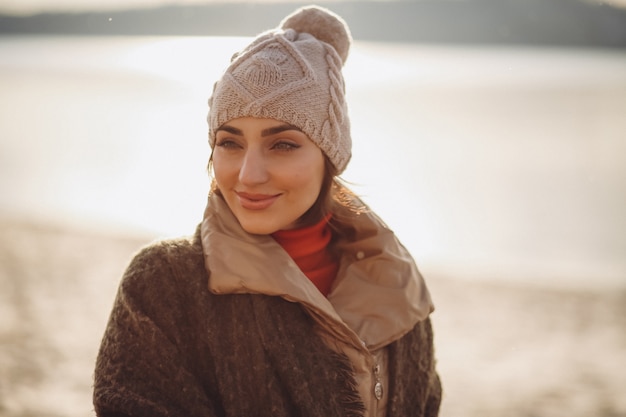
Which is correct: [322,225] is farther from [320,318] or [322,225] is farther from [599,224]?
[599,224]

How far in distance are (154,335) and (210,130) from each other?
0.66 m

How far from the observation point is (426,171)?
52.0 ft

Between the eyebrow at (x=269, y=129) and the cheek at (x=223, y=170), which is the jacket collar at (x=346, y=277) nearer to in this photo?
the cheek at (x=223, y=170)

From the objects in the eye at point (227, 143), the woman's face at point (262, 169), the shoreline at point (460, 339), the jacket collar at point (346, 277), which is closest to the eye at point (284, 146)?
the woman's face at point (262, 169)

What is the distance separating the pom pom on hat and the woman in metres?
0.07

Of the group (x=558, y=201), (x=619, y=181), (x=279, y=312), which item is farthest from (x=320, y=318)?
(x=619, y=181)

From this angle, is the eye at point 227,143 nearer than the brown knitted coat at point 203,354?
No

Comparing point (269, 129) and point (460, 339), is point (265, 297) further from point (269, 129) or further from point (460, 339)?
point (460, 339)

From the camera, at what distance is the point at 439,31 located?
82.3 m

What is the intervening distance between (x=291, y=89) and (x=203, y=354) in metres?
0.81

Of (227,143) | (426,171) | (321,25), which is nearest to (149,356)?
(227,143)

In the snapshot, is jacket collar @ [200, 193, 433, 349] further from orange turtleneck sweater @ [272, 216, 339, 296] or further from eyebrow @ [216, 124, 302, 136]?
eyebrow @ [216, 124, 302, 136]

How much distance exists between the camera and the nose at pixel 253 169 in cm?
199

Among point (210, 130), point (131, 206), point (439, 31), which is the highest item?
point (439, 31)
